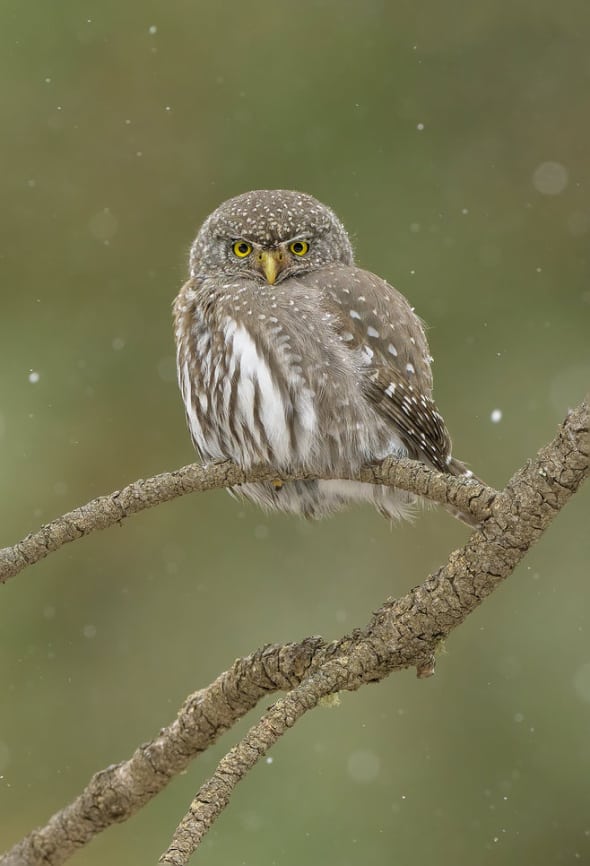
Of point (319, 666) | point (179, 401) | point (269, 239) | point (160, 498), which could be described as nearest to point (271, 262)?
point (269, 239)

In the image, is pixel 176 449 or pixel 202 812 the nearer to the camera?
pixel 202 812

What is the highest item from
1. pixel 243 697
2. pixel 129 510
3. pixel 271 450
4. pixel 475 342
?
pixel 475 342

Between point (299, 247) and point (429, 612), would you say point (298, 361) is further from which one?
point (429, 612)

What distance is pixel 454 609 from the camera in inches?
84.9

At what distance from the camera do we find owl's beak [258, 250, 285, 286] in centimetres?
341

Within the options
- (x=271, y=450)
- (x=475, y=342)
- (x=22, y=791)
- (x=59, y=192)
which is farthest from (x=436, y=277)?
(x=22, y=791)

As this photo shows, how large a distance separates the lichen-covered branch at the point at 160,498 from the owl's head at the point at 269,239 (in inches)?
47.0

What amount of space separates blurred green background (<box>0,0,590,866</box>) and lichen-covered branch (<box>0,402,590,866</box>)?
237 cm

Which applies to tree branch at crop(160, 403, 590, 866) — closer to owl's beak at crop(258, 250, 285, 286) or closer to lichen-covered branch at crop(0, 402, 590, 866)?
lichen-covered branch at crop(0, 402, 590, 866)

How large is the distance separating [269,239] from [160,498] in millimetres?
1443

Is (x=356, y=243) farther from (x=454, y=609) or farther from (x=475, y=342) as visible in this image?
(x=454, y=609)

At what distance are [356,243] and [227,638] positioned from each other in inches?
74.6

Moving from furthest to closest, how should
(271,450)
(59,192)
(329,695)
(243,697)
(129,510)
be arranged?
(59,192), (271,450), (243,697), (129,510), (329,695)

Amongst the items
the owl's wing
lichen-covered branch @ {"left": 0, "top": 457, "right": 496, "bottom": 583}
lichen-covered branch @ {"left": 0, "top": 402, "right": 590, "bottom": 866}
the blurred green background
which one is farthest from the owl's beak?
the blurred green background
